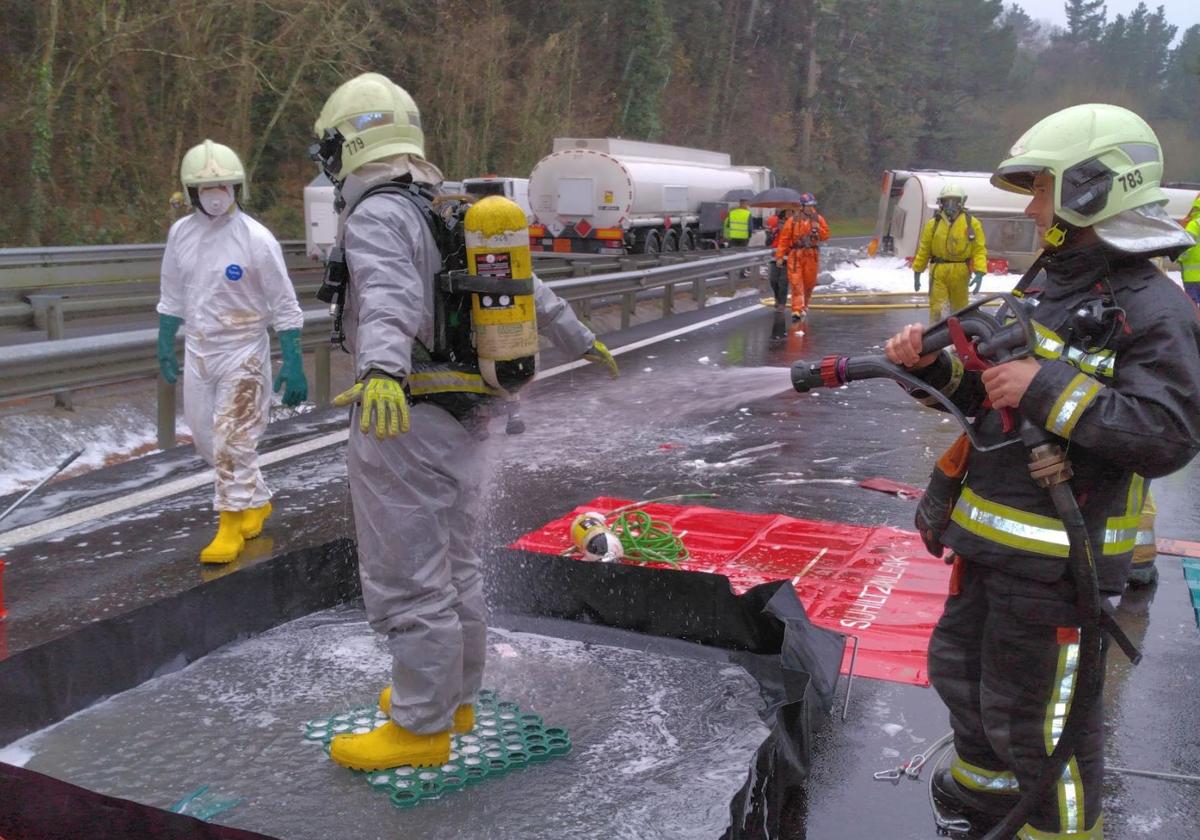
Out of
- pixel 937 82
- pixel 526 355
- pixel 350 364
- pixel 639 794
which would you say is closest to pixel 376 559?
pixel 526 355

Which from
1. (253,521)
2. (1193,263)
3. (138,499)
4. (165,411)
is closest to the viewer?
(253,521)

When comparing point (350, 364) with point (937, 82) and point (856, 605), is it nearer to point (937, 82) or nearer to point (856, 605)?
point (856, 605)

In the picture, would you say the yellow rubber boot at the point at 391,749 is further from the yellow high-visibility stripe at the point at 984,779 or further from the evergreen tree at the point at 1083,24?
the evergreen tree at the point at 1083,24

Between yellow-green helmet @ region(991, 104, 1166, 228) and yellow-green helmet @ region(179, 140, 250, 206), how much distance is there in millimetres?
3974

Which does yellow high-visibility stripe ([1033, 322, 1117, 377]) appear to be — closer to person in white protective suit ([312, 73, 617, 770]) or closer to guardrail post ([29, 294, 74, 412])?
person in white protective suit ([312, 73, 617, 770])

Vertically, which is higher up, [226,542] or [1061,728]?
[1061,728]

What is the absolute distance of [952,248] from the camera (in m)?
13.8

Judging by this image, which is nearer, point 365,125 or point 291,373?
point 365,125

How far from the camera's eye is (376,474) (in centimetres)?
339

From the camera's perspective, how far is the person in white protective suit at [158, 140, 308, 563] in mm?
5688

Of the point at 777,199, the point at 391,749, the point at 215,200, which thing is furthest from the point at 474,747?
the point at 777,199

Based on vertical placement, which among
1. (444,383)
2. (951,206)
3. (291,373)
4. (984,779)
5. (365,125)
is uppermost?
(365,125)

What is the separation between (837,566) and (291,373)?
2.85m

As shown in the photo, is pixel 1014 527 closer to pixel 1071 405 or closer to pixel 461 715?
pixel 1071 405
